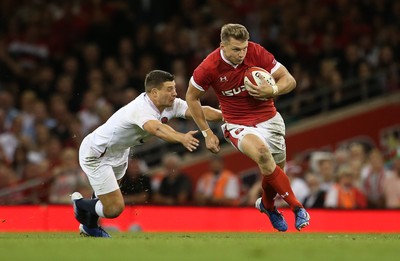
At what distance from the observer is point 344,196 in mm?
16047

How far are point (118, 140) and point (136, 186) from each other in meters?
4.55

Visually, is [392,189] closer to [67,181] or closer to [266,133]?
[266,133]

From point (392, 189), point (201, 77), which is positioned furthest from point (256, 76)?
point (392, 189)

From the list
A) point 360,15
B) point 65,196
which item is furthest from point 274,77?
point 360,15

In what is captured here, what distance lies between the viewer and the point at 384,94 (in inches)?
806

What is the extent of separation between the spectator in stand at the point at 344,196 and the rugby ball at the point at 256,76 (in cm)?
439

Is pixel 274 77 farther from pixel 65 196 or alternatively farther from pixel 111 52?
pixel 111 52

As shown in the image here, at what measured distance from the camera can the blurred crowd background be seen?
56.9ft

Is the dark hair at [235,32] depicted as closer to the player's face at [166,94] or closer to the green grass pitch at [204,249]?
the player's face at [166,94]

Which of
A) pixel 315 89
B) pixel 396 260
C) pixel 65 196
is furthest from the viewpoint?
pixel 315 89

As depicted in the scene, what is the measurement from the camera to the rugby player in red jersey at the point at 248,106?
38.4 ft

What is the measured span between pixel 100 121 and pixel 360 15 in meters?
5.57

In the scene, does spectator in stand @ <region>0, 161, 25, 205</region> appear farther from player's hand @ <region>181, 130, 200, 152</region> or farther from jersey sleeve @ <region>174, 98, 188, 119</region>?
player's hand @ <region>181, 130, 200, 152</region>

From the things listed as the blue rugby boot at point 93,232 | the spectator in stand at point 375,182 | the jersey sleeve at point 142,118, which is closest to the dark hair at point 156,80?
the jersey sleeve at point 142,118
